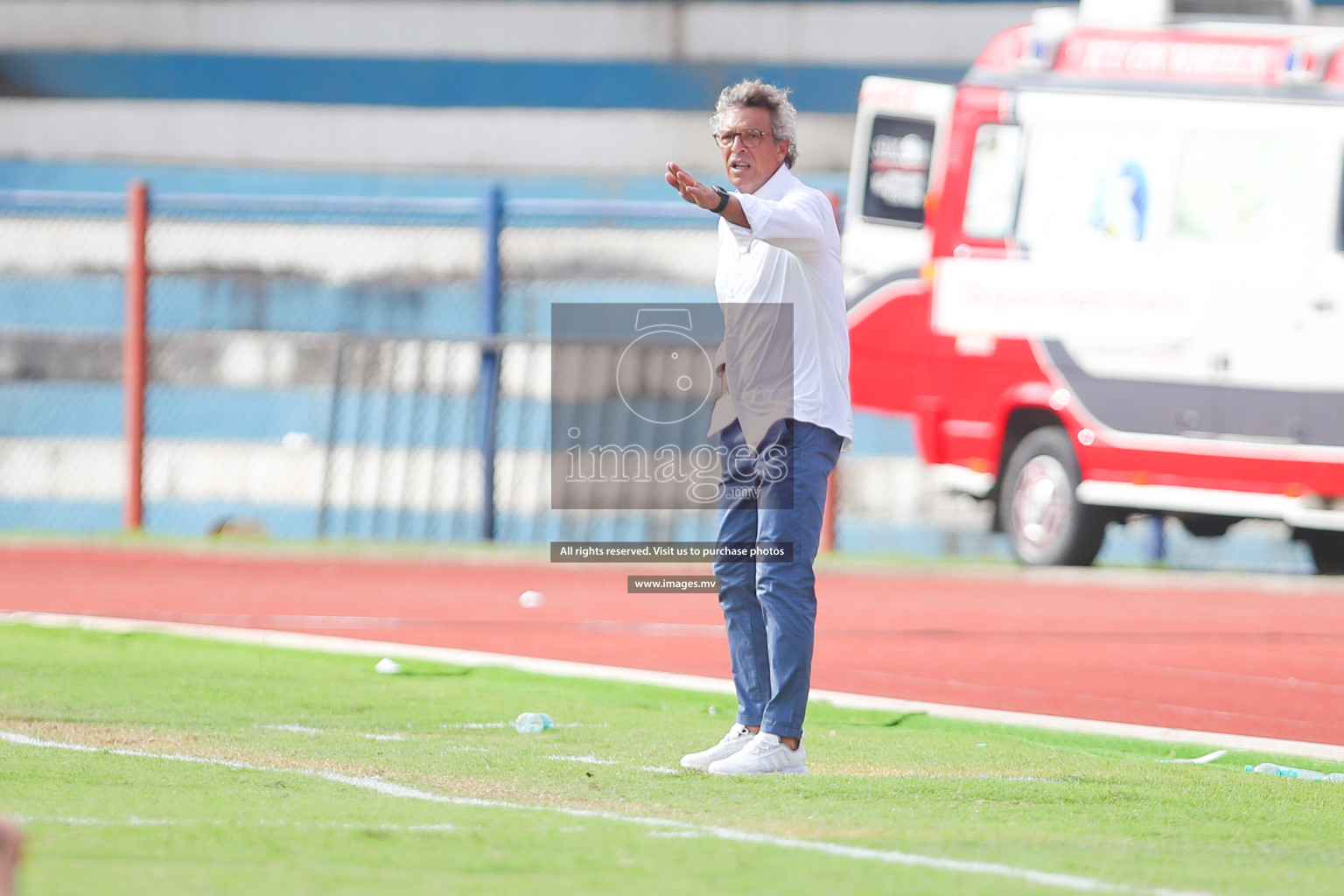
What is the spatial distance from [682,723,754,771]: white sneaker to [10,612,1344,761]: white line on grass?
3.53 feet

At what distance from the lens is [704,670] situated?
29.6ft

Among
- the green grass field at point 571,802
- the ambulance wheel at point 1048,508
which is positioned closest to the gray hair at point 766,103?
the green grass field at point 571,802

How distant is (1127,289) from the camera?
13891 mm

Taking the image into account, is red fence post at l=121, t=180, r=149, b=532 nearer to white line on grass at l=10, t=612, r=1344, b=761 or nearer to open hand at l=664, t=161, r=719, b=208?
white line on grass at l=10, t=612, r=1344, b=761

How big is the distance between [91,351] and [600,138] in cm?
556

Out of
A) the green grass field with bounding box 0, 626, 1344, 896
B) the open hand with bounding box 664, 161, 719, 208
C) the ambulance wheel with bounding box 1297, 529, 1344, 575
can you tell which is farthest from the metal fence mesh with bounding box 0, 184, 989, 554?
the open hand with bounding box 664, 161, 719, 208

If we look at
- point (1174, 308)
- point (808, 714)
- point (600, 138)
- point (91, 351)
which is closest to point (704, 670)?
point (808, 714)

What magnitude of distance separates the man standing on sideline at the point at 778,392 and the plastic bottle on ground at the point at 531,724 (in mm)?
887

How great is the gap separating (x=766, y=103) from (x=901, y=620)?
18.8 ft

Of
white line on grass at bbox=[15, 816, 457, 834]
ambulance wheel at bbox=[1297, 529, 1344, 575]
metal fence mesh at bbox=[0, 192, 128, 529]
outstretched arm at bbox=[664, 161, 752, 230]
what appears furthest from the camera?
metal fence mesh at bbox=[0, 192, 128, 529]

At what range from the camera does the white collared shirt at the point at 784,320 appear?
5.98 meters

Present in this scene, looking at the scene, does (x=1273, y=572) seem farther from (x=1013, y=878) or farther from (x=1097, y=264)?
(x=1013, y=878)

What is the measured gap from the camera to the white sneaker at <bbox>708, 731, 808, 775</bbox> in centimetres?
598

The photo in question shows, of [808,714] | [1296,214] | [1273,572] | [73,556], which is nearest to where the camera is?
[808,714]
